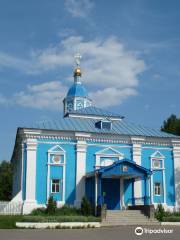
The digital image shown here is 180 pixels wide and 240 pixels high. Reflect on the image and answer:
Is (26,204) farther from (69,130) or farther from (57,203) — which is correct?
(69,130)

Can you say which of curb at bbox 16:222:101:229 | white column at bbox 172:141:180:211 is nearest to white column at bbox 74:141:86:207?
curb at bbox 16:222:101:229

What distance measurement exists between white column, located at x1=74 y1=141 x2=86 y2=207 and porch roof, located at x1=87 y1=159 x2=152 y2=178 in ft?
4.02

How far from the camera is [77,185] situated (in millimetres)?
23781

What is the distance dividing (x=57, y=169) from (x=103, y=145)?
10.5ft

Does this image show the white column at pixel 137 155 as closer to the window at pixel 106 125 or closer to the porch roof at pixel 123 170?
the window at pixel 106 125

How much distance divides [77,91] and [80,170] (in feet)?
31.3

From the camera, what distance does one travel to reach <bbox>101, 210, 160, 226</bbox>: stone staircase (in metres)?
20.2

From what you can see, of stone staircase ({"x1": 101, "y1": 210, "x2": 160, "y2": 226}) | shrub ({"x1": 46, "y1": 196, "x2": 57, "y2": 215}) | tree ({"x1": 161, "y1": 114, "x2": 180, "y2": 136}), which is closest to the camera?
stone staircase ({"x1": 101, "y1": 210, "x2": 160, "y2": 226})

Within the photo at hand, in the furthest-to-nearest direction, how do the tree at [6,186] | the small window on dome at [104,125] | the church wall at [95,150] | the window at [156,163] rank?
the tree at [6,186], the small window on dome at [104,125], the window at [156,163], the church wall at [95,150]

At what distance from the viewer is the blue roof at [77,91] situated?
31953 mm

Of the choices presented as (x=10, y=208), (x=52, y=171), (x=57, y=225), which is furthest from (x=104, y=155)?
(x=57, y=225)

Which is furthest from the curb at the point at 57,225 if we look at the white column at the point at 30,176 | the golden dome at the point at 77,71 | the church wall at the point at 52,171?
the golden dome at the point at 77,71

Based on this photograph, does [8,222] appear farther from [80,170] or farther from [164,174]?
[164,174]

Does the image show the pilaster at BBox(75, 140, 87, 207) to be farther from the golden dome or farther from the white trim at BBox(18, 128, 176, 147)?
the golden dome
